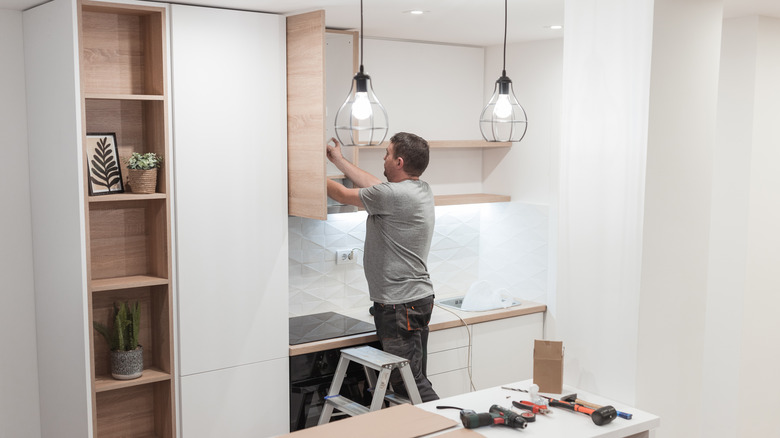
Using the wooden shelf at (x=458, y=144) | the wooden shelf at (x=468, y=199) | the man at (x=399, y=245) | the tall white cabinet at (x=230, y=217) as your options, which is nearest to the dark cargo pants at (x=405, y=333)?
the man at (x=399, y=245)

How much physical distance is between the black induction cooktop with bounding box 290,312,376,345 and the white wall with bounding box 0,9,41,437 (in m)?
1.35

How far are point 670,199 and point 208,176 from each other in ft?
6.71

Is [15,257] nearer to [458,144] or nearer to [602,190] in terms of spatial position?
[458,144]

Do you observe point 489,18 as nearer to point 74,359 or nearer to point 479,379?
point 479,379

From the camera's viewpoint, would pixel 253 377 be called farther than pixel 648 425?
Yes

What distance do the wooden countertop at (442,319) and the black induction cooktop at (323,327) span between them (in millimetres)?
49

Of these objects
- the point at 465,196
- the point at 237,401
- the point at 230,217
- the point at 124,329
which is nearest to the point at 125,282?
the point at 124,329

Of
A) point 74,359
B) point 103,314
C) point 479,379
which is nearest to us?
point 74,359

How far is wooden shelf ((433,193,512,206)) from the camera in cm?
460

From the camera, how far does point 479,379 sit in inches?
175

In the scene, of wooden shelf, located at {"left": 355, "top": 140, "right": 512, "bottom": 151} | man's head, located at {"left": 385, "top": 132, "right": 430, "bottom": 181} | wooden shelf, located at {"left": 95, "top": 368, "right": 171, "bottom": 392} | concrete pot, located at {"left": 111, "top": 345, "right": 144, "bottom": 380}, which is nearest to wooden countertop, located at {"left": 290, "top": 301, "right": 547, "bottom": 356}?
wooden shelf, located at {"left": 95, "top": 368, "right": 171, "bottom": 392}

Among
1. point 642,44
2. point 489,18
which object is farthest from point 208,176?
point 642,44

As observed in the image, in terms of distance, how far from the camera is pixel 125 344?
133 inches

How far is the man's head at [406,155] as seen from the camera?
12.4ft
